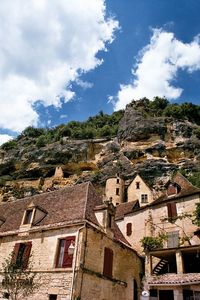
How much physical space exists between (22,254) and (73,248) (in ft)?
17.7

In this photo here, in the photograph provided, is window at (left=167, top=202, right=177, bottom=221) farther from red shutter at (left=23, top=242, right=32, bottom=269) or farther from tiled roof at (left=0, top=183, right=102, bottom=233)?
red shutter at (left=23, top=242, right=32, bottom=269)

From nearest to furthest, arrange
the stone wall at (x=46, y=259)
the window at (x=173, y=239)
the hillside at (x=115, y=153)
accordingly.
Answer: the stone wall at (x=46, y=259)
the window at (x=173, y=239)
the hillside at (x=115, y=153)

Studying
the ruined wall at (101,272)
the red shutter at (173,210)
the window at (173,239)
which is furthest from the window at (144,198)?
the ruined wall at (101,272)

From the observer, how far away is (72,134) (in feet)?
192

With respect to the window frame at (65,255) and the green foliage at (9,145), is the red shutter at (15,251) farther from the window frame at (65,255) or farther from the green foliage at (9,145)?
the green foliage at (9,145)

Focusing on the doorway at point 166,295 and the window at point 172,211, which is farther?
the window at point 172,211

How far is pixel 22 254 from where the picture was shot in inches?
682

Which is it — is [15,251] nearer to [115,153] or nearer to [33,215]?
[33,215]

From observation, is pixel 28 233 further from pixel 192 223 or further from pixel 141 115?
pixel 141 115

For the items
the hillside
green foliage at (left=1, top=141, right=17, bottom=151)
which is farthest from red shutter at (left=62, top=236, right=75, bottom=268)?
green foliage at (left=1, top=141, right=17, bottom=151)

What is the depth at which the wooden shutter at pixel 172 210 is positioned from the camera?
23.0 m

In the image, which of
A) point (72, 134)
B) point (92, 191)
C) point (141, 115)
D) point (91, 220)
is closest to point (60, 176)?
point (72, 134)

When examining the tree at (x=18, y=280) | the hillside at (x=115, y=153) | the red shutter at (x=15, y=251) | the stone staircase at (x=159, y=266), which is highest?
the hillside at (x=115, y=153)

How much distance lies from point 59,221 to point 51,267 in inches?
110
